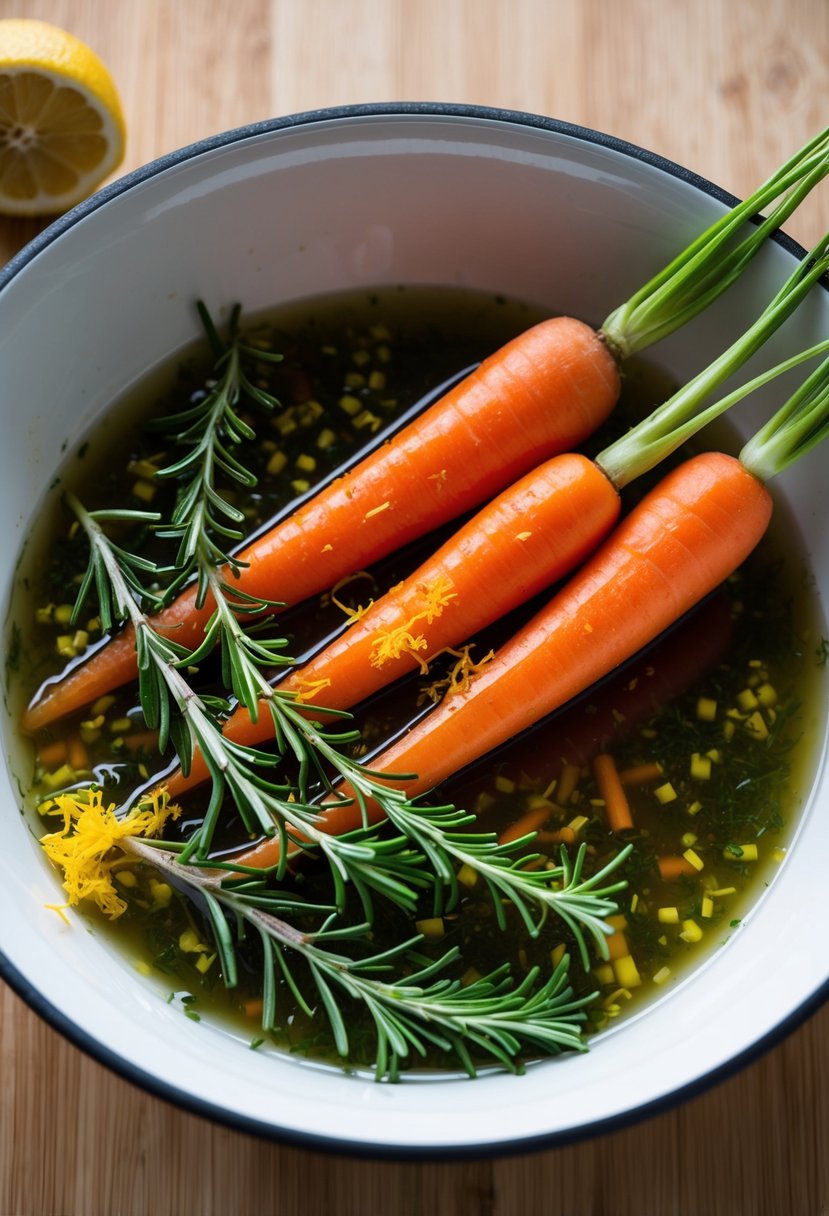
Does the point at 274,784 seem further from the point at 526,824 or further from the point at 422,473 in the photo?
the point at 422,473

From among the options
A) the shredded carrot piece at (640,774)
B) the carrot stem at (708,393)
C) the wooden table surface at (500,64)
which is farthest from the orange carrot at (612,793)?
the wooden table surface at (500,64)

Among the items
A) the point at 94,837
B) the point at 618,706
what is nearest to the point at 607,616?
the point at 618,706

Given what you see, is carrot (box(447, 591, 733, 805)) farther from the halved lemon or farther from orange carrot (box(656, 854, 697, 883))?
the halved lemon

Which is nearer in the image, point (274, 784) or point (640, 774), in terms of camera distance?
point (274, 784)

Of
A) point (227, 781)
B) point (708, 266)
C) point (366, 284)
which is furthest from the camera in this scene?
point (366, 284)

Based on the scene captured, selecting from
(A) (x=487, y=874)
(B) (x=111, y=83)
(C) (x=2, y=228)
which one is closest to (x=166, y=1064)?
(A) (x=487, y=874)

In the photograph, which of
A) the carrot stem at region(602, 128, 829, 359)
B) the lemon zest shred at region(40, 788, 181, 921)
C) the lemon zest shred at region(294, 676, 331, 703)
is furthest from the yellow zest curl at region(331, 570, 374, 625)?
the carrot stem at region(602, 128, 829, 359)

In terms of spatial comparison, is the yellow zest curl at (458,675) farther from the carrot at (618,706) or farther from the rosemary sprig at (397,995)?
the rosemary sprig at (397,995)
